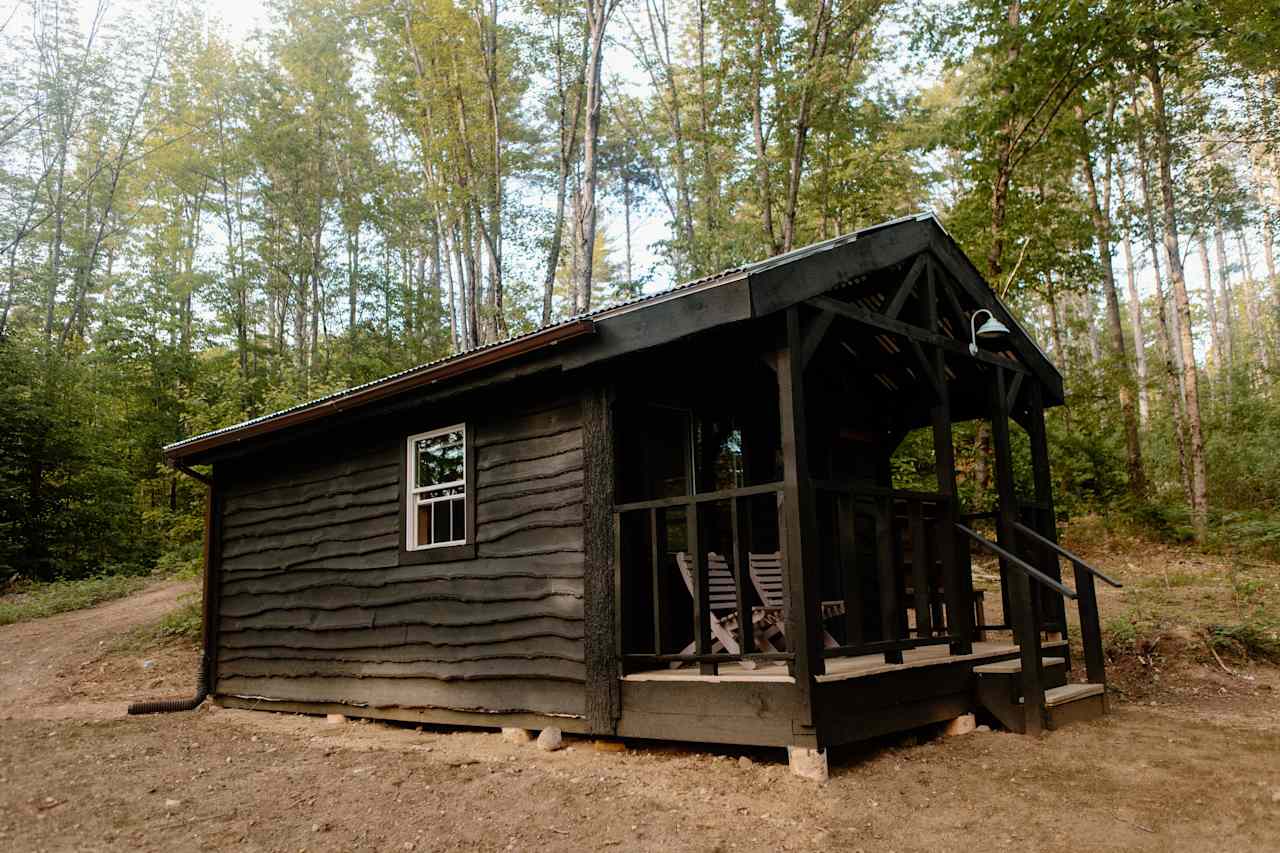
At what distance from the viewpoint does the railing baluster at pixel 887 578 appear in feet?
17.6

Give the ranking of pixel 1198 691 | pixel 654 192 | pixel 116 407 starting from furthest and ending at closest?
pixel 654 192 < pixel 116 407 < pixel 1198 691

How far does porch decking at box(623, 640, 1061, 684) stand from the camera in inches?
200

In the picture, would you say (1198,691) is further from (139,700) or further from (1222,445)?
(1222,445)

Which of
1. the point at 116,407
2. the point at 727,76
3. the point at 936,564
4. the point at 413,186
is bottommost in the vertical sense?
the point at 936,564

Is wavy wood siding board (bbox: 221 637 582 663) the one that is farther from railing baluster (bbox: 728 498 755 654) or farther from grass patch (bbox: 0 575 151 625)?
grass patch (bbox: 0 575 151 625)

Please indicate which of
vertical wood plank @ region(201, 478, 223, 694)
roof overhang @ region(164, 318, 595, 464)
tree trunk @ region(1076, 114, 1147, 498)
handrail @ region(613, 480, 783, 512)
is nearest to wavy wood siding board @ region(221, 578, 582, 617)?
vertical wood plank @ region(201, 478, 223, 694)

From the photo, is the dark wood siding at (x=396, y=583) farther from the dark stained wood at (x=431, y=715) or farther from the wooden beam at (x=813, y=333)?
the wooden beam at (x=813, y=333)

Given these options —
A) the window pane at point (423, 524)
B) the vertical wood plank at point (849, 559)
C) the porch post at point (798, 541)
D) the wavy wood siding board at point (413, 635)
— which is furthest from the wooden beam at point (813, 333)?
the window pane at point (423, 524)

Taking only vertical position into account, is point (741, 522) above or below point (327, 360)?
below

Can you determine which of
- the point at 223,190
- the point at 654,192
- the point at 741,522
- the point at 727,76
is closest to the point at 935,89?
the point at 654,192

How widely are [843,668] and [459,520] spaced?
349cm

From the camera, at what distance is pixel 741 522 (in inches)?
208

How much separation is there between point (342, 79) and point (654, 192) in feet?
31.6

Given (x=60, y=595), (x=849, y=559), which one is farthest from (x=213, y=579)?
(x=60, y=595)
